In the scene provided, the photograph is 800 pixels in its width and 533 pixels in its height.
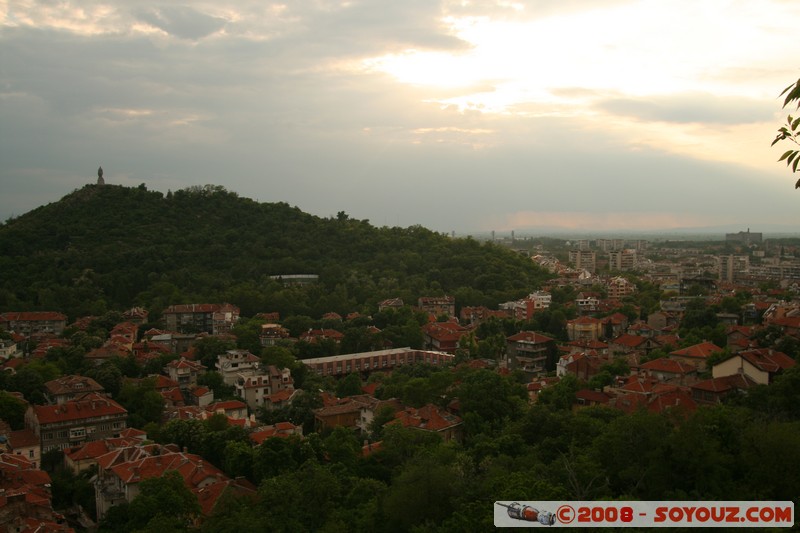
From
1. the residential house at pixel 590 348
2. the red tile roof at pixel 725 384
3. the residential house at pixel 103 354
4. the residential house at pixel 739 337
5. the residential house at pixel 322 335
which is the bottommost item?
the residential house at pixel 322 335

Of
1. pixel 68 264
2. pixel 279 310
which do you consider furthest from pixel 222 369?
pixel 68 264

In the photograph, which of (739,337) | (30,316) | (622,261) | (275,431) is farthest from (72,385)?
(622,261)

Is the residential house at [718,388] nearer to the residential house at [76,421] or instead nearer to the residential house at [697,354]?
the residential house at [697,354]

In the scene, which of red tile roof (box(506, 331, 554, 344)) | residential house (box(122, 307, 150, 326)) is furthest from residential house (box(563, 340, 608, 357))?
residential house (box(122, 307, 150, 326))

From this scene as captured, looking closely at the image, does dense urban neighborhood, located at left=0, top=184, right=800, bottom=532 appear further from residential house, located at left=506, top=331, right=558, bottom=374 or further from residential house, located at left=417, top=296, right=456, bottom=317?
residential house, located at left=417, top=296, right=456, bottom=317

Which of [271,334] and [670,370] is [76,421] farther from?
[670,370]

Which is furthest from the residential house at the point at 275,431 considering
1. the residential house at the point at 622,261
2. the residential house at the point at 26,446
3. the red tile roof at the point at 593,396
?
the residential house at the point at 622,261
